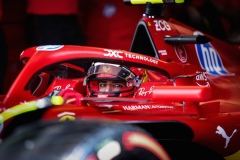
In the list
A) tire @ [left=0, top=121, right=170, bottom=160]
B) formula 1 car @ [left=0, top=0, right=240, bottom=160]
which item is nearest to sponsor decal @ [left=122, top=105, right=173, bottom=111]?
formula 1 car @ [left=0, top=0, right=240, bottom=160]

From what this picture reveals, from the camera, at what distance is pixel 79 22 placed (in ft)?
19.5

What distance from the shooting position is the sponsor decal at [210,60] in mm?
4184

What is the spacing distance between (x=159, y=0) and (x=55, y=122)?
70.5 inches

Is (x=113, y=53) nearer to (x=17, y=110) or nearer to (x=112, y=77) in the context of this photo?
(x=112, y=77)

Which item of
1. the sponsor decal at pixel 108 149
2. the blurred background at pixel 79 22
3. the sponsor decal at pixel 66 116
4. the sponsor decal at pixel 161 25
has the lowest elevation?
the blurred background at pixel 79 22

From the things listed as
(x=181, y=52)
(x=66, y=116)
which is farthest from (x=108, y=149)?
(x=181, y=52)

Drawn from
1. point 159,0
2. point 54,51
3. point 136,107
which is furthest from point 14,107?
point 159,0

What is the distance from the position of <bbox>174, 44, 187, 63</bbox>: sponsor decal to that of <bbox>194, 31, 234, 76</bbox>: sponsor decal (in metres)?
0.20

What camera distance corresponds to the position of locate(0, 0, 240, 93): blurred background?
515cm

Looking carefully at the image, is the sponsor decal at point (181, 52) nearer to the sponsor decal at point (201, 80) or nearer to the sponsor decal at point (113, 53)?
the sponsor decal at point (201, 80)

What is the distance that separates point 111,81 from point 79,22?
2409 mm

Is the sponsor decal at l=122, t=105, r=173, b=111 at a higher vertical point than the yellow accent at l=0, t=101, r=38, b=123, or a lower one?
lower

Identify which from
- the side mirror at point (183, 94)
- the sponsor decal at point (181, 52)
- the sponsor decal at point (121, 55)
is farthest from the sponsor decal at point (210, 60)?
the side mirror at point (183, 94)

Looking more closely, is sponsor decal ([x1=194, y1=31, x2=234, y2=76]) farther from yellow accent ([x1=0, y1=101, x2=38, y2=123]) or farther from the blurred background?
yellow accent ([x1=0, y1=101, x2=38, y2=123])
